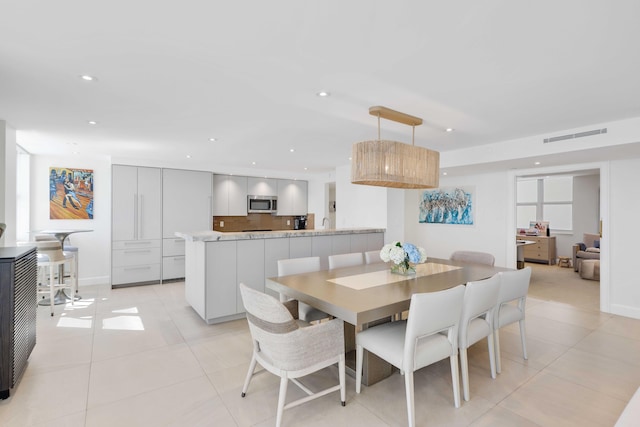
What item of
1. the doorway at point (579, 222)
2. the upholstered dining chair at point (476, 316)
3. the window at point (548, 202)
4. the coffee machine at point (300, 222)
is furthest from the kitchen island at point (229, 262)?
the window at point (548, 202)

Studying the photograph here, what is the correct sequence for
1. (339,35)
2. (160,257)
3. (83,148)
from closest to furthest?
(339,35)
(83,148)
(160,257)

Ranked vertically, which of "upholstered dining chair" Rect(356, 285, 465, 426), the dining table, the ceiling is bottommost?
"upholstered dining chair" Rect(356, 285, 465, 426)

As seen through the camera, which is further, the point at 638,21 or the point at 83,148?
the point at 83,148

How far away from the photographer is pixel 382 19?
5.34 feet

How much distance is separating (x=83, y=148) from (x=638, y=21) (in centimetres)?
606

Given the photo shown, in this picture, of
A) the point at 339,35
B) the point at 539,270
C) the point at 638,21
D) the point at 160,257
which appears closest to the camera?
the point at 638,21

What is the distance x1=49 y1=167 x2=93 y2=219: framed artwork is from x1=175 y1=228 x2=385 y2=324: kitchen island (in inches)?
109

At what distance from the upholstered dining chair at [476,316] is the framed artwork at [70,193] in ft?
19.9

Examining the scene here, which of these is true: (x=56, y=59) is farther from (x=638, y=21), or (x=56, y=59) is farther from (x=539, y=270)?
(x=539, y=270)

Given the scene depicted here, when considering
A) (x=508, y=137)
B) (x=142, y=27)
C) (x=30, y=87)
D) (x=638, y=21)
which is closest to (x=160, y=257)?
(x=30, y=87)

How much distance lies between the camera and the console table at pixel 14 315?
2182 millimetres

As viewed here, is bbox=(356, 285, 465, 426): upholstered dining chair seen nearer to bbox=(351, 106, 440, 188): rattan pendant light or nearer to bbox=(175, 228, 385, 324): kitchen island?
bbox=(351, 106, 440, 188): rattan pendant light

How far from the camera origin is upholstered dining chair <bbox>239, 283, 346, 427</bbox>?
1.87 meters

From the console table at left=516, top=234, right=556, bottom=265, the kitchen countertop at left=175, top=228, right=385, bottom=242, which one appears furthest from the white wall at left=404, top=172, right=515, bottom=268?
the console table at left=516, top=234, right=556, bottom=265
